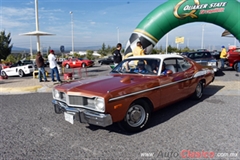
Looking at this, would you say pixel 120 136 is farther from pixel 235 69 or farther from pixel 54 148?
pixel 235 69

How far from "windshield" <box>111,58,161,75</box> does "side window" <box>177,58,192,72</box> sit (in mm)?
842

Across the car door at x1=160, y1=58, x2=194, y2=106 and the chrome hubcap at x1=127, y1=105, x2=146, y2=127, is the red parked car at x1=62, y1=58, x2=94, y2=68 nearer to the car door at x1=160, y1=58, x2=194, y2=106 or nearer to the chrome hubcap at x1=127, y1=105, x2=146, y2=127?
the car door at x1=160, y1=58, x2=194, y2=106

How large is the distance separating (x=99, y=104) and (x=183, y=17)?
9.80m

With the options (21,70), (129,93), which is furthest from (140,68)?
(21,70)

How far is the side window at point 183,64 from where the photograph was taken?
5.33m

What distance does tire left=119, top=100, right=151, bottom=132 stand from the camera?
3.78 metres

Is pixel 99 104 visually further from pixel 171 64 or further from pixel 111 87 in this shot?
pixel 171 64

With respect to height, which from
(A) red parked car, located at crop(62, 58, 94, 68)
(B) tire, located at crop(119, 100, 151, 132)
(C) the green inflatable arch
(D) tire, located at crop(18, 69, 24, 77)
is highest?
(C) the green inflatable arch

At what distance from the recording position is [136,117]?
3.91 metres

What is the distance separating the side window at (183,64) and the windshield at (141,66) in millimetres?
842

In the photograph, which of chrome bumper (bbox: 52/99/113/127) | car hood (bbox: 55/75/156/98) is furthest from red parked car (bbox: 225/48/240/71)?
chrome bumper (bbox: 52/99/113/127)

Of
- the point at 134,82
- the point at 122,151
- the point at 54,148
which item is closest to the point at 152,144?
the point at 122,151

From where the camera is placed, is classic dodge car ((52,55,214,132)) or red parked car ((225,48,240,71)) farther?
red parked car ((225,48,240,71))

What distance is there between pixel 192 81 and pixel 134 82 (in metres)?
2.25
